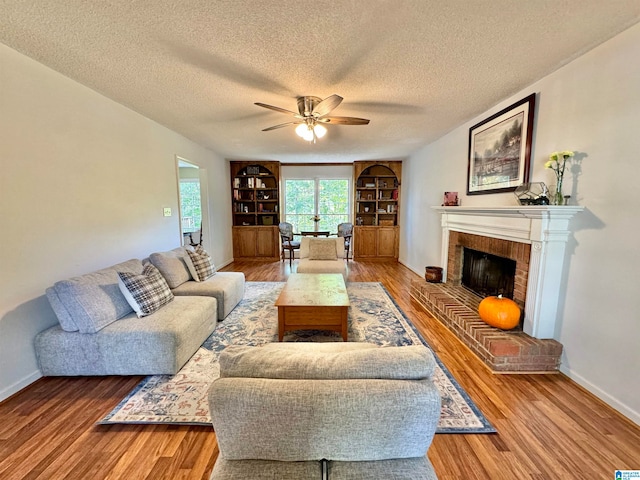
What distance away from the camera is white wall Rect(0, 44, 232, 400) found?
1.95 m

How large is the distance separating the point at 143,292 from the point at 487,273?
3690 millimetres

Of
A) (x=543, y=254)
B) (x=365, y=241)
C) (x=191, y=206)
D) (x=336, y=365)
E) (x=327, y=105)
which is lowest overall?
(x=365, y=241)

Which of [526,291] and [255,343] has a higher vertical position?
[526,291]

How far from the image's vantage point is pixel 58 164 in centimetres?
229

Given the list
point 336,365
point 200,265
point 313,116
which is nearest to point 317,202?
point 200,265

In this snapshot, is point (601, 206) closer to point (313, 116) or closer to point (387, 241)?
point (313, 116)

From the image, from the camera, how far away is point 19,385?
6.51 ft

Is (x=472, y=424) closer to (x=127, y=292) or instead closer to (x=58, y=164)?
(x=127, y=292)

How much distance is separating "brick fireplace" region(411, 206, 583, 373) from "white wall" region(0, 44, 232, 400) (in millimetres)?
3679

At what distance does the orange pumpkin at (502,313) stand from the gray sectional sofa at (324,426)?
1915 mm

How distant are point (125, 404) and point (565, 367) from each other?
3335 millimetres

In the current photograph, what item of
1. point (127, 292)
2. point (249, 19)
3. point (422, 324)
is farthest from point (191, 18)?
point (422, 324)

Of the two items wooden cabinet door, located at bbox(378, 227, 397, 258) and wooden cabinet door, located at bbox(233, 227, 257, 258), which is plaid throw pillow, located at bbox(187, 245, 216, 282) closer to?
wooden cabinet door, located at bbox(233, 227, 257, 258)

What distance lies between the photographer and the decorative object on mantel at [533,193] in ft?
7.45
